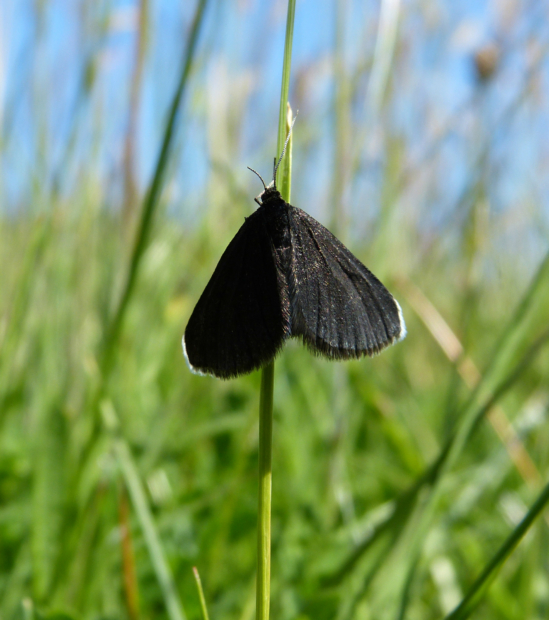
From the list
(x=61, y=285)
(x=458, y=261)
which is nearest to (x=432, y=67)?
(x=458, y=261)

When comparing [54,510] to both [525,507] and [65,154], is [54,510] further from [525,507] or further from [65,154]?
[525,507]

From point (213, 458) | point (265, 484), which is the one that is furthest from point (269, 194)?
point (213, 458)

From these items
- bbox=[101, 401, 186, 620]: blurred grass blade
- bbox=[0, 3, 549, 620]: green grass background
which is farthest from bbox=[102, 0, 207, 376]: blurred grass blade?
bbox=[101, 401, 186, 620]: blurred grass blade

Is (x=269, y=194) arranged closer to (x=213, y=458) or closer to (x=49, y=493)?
(x=49, y=493)

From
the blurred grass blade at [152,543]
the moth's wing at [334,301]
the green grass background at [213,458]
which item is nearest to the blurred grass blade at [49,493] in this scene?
the green grass background at [213,458]

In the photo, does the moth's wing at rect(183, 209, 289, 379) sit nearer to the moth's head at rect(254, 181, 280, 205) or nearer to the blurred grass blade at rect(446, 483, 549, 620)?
the moth's head at rect(254, 181, 280, 205)

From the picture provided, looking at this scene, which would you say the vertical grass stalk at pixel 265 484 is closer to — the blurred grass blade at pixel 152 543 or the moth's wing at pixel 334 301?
the moth's wing at pixel 334 301
